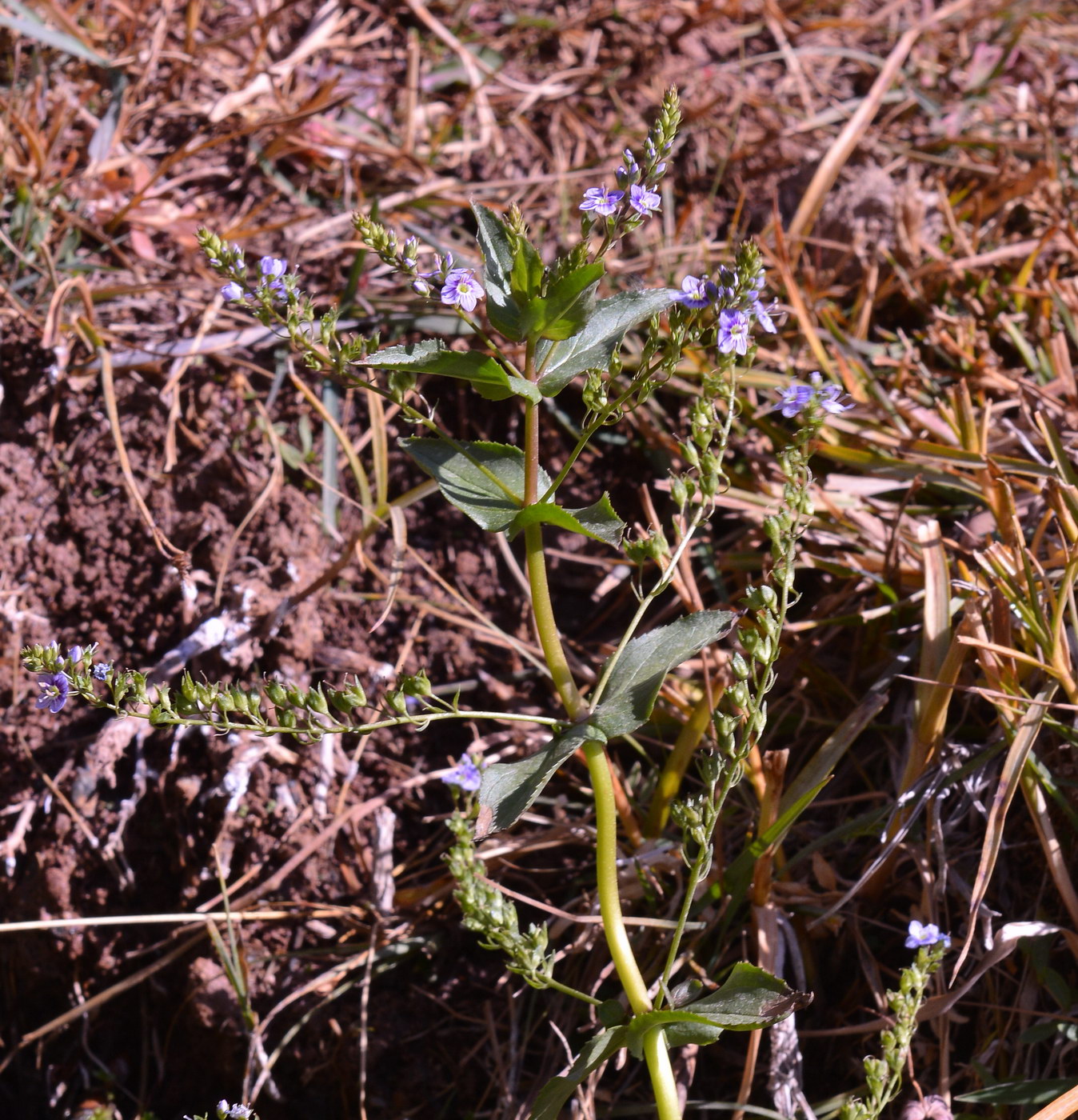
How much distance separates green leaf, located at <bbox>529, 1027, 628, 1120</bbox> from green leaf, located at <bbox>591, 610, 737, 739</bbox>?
0.52 m

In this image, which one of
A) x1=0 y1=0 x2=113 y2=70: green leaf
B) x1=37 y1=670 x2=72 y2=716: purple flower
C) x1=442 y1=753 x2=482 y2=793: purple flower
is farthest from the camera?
x1=0 y1=0 x2=113 y2=70: green leaf

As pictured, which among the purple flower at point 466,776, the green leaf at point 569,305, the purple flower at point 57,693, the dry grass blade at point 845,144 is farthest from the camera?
the dry grass blade at point 845,144

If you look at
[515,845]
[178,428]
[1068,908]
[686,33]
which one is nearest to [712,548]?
[515,845]

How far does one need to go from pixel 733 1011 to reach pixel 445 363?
3.72ft

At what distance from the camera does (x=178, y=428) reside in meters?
2.64

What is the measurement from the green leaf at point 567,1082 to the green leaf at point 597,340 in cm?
109

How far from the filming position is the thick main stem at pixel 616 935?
5.46 ft

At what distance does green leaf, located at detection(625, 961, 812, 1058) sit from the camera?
1559mm

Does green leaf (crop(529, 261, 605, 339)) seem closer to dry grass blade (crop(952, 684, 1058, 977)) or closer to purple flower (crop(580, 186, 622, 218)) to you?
purple flower (crop(580, 186, 622, 218))

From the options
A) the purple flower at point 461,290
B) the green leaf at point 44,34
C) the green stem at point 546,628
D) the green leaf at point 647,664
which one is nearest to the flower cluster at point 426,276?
the purple flower at point 461,290

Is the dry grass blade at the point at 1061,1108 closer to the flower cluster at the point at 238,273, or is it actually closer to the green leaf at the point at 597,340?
the green leaf at the point at 597,340

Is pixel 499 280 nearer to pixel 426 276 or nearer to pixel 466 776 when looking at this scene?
pixel 426 276

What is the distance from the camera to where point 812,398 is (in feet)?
5.57

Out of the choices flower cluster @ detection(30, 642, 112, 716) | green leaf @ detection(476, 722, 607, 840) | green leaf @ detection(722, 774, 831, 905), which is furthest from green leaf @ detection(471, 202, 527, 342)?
green leaf @ detection(722, 774, 831, 905)
